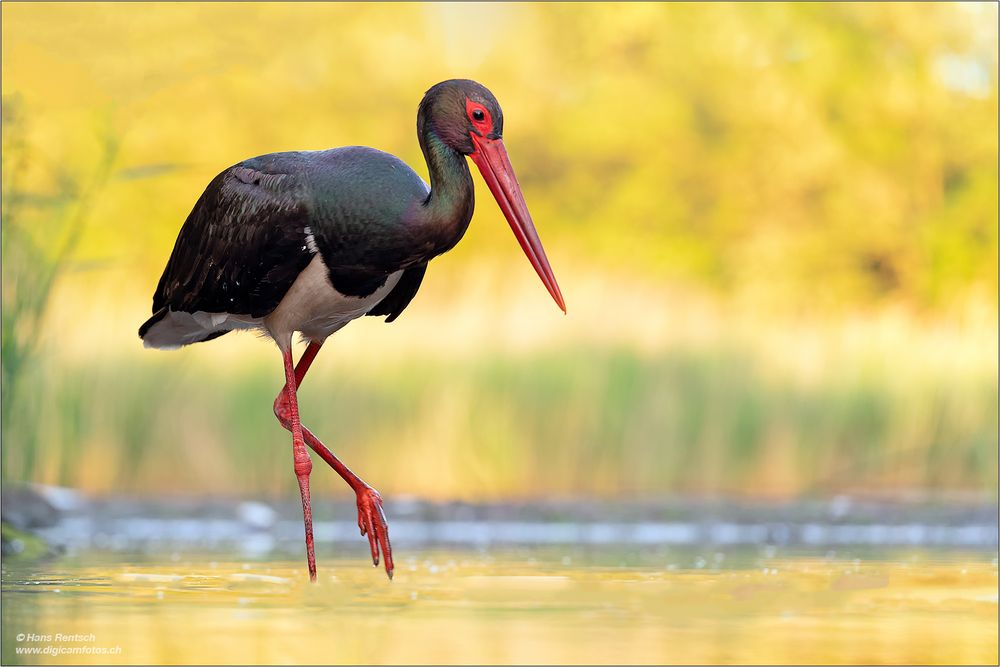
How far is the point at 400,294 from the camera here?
5402mm

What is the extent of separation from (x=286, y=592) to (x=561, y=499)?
3.24 metres

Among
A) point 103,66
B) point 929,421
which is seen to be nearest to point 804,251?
point 103,66

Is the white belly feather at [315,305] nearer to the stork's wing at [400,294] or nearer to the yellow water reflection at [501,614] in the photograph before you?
the stork's wing at [400,294]

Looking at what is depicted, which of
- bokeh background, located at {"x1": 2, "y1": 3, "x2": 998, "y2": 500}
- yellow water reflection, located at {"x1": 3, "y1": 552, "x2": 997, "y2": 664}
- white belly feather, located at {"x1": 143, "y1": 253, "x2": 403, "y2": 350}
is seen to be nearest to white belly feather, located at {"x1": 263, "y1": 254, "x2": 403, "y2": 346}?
white belly feather, located at {"x1": 143, "y1": 253, "x2": 403, "y2": 350}

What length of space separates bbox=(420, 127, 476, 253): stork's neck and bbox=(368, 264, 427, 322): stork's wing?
1.82ft

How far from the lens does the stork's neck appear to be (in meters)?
4.73

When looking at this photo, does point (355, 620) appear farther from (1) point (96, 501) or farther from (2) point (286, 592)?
(1) point (96, 501)

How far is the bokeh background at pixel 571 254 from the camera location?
8305mm

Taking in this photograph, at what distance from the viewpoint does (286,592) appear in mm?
4629

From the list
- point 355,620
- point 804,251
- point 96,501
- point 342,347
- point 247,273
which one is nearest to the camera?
point 355,620

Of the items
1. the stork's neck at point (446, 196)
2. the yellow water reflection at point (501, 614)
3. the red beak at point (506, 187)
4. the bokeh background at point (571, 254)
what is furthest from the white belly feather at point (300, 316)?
the yellow water reflection at point (501, 614)

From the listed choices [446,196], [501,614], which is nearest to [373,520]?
[501,614]

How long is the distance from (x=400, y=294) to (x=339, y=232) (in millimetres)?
624

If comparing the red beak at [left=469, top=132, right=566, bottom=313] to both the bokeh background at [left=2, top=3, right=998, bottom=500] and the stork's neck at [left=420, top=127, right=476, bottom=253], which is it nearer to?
the stork's neck at [left=420, top=127, right=476, bottom=253]
